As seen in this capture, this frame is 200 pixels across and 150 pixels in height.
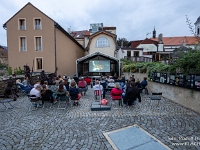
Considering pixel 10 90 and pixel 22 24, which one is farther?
pixel 22 24

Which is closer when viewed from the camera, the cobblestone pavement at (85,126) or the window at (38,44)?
the cobblestone pavement at (85,126)

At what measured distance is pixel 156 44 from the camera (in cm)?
3369

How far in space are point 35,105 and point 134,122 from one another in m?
4.71

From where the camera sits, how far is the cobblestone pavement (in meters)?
3.49

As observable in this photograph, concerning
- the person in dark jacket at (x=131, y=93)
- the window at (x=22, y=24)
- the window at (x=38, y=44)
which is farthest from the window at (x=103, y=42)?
the person in dark jacket at (x=131, y=93)

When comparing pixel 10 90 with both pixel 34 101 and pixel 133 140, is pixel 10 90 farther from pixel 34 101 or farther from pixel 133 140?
pixel 133 140

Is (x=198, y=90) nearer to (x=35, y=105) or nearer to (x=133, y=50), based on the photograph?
(x=35, y=105)

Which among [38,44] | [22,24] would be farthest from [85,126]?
[22,24]

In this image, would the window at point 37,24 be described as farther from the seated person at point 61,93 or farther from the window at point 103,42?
the seated person at point 61,93

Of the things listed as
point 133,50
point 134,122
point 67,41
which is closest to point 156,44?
point 133,50

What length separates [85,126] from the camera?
4.48 meters

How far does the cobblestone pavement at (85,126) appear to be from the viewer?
3488mm

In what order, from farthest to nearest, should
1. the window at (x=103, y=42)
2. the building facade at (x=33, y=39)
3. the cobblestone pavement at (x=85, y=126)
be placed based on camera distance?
1. the window at (x=103, y=42)
2. the building facade at (x=33, y=39)
3. the cobblestone pavement at (x=85, y=126)

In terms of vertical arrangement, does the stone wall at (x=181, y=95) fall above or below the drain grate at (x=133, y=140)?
above
